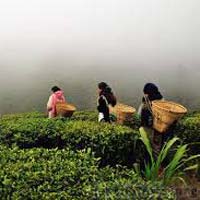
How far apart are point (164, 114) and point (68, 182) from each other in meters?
3.53

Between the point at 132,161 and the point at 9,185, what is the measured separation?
9.71 feet

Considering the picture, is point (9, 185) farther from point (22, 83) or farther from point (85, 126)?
point (22, 83)

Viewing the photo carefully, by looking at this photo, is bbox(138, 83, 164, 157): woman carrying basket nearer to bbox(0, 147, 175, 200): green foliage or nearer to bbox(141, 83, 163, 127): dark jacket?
bbox(141, 83, 163, 127): dark jacket

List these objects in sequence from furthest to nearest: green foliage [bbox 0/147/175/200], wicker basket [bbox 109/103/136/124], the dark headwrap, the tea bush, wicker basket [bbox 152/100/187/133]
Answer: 1. wicker basket [bbox 109/103/136/124]
2. the dark headwrap
3. wicker basket [bbox 152/100/187/133]
4. the tea bush
5. green foliage [bbox 0/147/175/200]

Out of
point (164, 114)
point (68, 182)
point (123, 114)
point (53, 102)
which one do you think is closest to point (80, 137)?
point (164, 114)

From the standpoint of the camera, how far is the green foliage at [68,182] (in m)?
4.87

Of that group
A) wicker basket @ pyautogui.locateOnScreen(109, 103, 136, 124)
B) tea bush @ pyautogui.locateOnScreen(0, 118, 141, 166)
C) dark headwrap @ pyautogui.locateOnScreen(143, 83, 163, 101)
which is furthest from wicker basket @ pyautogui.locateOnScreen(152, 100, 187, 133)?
wicker basket @ pyautogui.locateOnScreen(109, 103, 136, 124)

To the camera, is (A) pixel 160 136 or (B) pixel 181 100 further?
(B) pixel 181 100

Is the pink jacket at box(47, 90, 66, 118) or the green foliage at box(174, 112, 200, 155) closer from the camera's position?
the green foliage at box(174, 112, 200, 155)

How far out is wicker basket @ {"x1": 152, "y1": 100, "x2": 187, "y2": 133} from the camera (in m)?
8.41

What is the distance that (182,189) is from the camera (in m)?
6.43

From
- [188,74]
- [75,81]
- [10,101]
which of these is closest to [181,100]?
[188,74]

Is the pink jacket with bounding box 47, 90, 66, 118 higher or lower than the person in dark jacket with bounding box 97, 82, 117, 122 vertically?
lower

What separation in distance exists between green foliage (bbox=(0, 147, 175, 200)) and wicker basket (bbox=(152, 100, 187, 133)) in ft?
9.55
